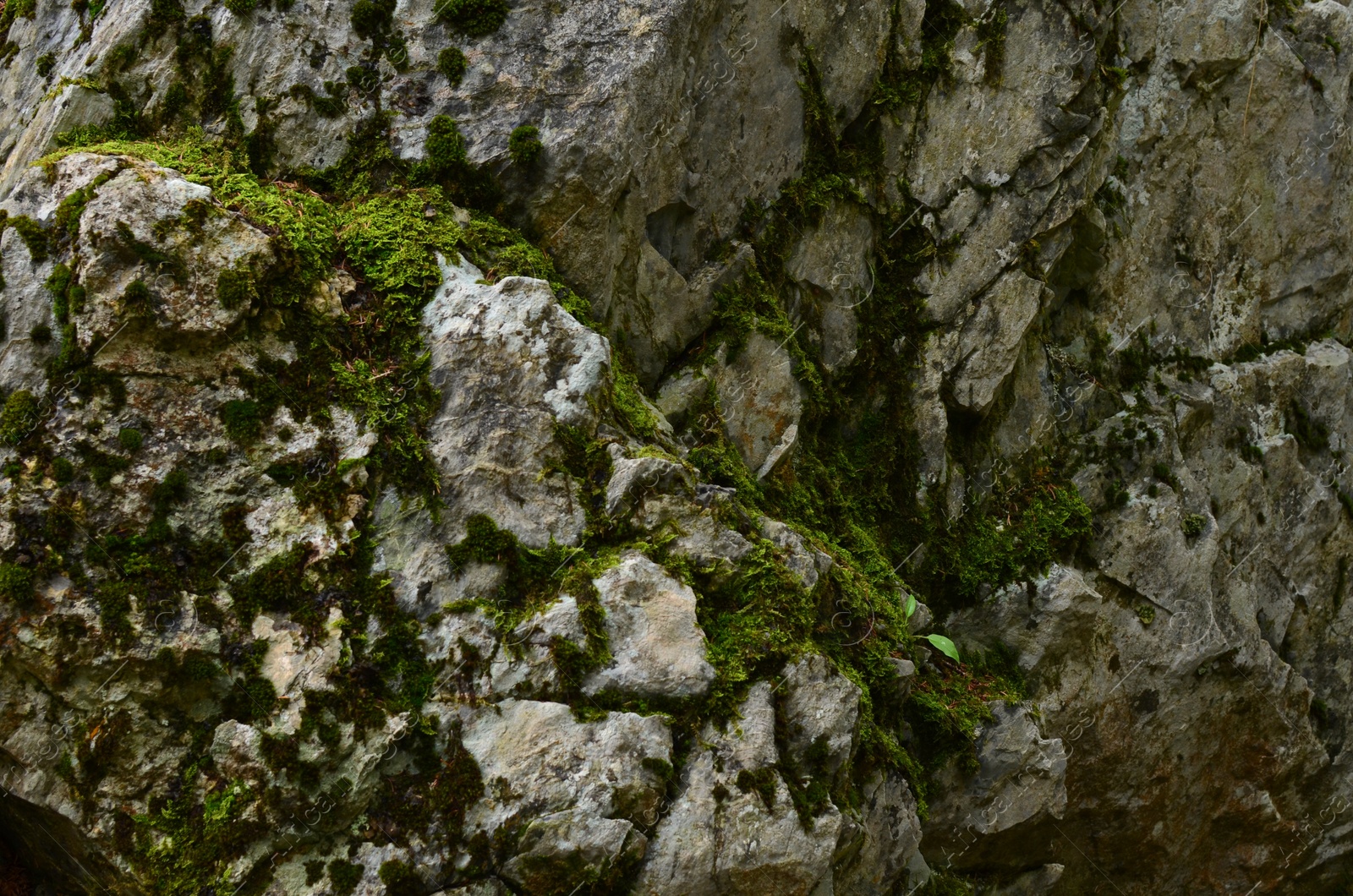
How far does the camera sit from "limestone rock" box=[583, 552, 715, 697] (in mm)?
5762

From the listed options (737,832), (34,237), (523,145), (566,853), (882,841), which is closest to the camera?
(566,853)

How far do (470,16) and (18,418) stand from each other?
424cm

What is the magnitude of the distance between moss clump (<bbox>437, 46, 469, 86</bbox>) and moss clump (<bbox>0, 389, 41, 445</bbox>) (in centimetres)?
363

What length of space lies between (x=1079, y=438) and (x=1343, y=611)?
4735mm

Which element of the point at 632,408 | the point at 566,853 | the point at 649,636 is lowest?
the point at 566,853

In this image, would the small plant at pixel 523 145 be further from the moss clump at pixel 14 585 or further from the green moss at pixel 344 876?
the green moss at pixel 344 876

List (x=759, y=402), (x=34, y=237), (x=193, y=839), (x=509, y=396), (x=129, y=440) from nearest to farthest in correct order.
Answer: (x=193, y=839) < (x=129, y=440) < (x=34, y=237) < (x=509, y=396) < (x=759, y=402)

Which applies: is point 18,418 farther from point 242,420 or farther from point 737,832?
point 737,832

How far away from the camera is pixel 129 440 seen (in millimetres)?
5492

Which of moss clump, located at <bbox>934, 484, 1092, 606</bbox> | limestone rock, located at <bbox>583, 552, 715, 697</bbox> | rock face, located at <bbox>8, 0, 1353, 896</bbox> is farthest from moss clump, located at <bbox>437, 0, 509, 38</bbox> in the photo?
moss clump, located at <bbox>934, 484, 1092, 606</bbox>

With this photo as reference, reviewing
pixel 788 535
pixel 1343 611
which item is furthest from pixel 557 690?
pixel 1343 611

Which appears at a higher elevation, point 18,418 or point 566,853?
point 18,418

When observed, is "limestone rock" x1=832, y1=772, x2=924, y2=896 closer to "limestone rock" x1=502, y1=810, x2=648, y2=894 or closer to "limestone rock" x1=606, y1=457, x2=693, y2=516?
"limestone rock" x1=502, y1=810, x2=648, y2=894

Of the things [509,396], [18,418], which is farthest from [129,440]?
[509,396]
